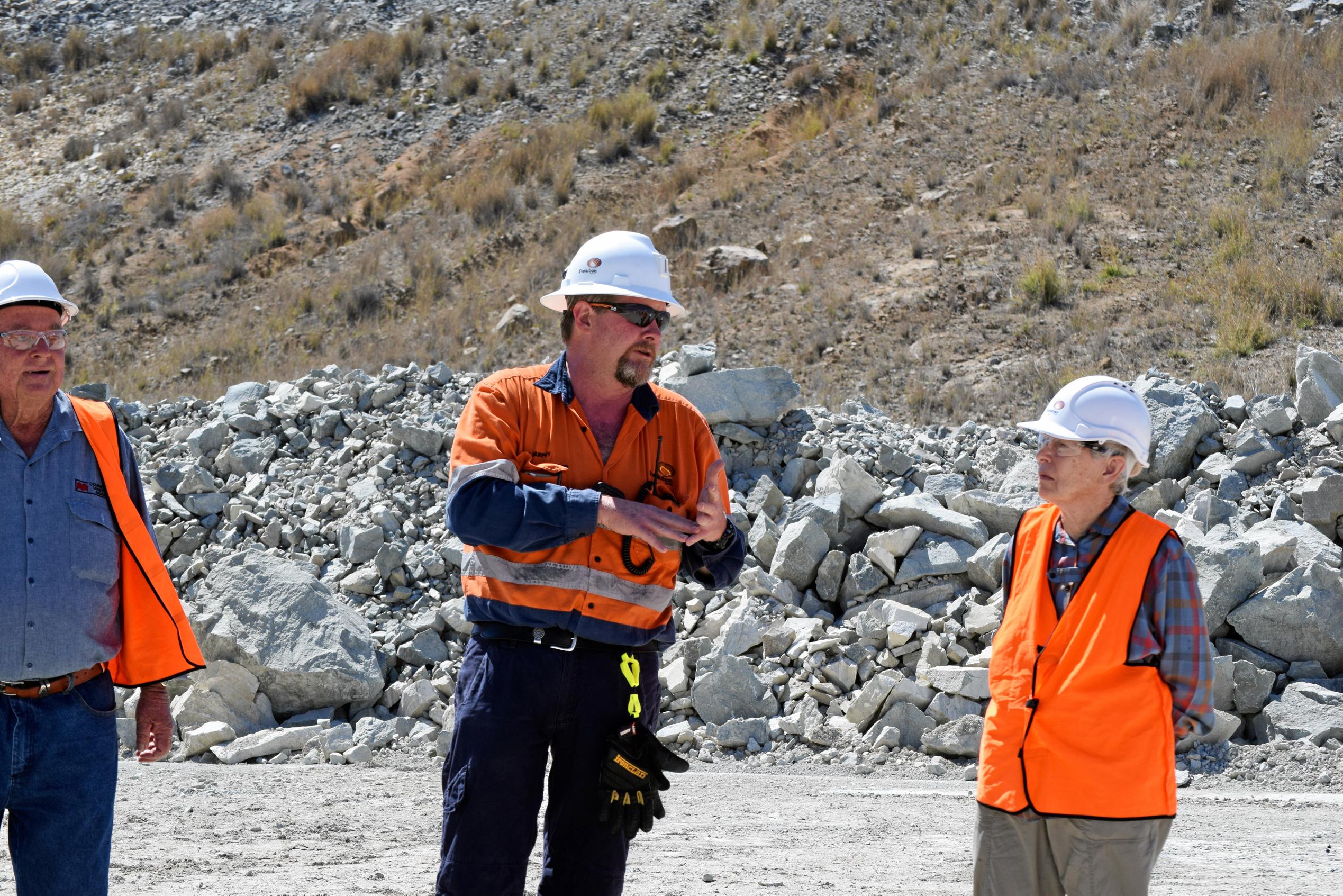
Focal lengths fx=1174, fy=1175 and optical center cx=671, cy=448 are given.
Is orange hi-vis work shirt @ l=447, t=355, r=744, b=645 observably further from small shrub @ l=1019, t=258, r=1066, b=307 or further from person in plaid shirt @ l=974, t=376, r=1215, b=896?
small shrub @ l=1019, t=258, r=1066, b=307

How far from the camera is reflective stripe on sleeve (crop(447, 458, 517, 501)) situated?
8.97 ft

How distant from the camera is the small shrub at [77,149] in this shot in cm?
2491

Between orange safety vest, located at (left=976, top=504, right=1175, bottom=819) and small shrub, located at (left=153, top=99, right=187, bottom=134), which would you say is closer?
orange safety vest, located at (left=976, top=504, right=1175, bottom=819)

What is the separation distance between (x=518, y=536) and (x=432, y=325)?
14.7 m

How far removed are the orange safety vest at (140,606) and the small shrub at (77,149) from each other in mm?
25302

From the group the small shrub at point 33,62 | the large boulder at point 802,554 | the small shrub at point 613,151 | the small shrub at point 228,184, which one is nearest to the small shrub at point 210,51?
the small shrub at point 33,62

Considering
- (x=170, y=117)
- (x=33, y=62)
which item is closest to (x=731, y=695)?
(x=170, y=117)

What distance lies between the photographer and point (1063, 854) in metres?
2.68

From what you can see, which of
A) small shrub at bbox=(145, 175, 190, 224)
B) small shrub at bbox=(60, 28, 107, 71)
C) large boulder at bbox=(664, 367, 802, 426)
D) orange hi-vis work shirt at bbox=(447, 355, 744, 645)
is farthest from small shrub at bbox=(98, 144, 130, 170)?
orange hi-vis work shirt at bbox=(447, 355, 744, 645)

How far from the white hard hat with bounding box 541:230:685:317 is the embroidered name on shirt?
120 cm

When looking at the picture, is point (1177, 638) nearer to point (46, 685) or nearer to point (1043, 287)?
point (46, 685)

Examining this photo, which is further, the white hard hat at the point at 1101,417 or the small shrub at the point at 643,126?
the small shrub at the point at 643,126

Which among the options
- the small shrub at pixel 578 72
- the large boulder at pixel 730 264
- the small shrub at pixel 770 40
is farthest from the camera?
the small shrub at pixel 578 72

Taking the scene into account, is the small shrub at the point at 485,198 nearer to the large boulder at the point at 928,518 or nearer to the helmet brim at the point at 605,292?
the large boulder at the point at 928,518
